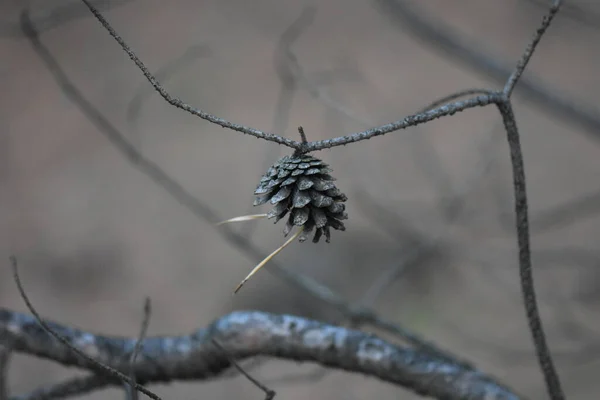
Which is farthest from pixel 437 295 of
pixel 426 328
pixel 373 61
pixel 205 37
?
pixel 205 37

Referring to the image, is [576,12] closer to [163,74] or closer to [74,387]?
[74,387]

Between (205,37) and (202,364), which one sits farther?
(205,37)

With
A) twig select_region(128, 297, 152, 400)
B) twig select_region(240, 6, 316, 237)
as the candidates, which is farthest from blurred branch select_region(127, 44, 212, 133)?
twig select_region(128, 297, 152, 400)

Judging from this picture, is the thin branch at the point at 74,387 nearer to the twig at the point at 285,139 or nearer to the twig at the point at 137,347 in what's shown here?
the twig at the point at 137,347

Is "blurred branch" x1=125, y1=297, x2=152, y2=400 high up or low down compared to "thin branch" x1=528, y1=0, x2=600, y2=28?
down

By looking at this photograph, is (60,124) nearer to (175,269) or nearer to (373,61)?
(175,269)

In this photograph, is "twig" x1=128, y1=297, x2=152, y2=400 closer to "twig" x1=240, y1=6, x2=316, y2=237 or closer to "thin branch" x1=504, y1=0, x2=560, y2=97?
"thin branch" x1=504, y1=0, x2=560, y2=97
